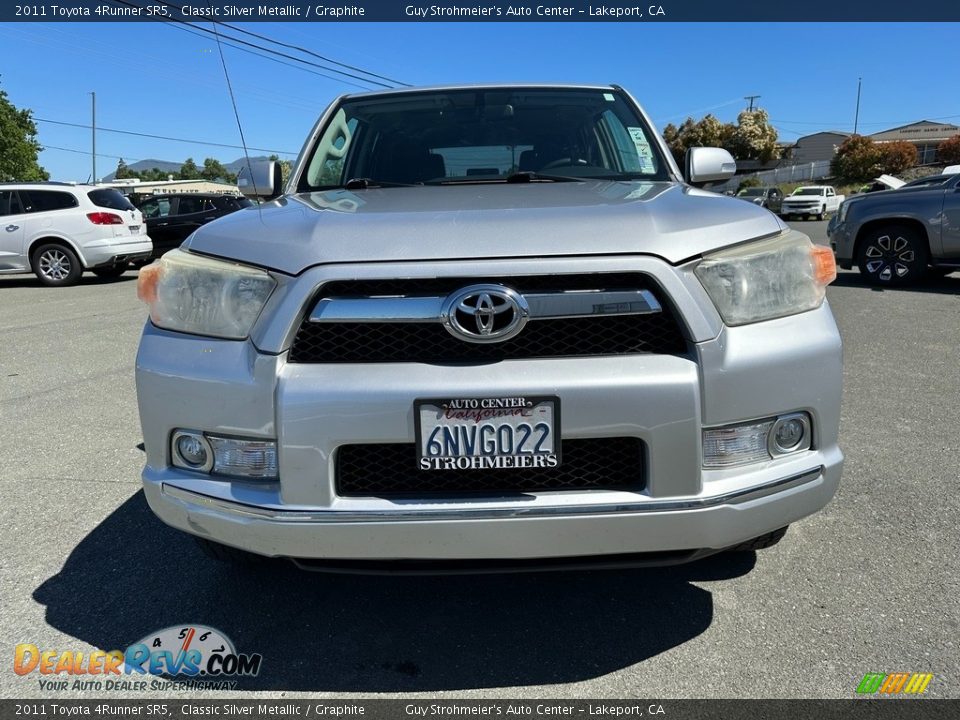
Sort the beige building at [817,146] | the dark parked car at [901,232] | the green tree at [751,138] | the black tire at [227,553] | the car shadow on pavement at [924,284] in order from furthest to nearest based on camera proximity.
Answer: the beige building at [817,146] < the green tree at [751,138] < the car shadow on pavement at [924,284] < the dark parked car at [901,232] < the black tire at [227,553]

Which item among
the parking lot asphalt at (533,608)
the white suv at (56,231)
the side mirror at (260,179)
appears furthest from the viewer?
the white suv at (56,231)

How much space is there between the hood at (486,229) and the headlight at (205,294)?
0.05 meters

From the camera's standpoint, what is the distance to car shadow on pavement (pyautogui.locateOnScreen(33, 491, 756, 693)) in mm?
2158

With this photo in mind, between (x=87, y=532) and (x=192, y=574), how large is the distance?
0.65m

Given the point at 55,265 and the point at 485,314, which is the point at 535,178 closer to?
the point at 485,314

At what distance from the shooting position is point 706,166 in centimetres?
331

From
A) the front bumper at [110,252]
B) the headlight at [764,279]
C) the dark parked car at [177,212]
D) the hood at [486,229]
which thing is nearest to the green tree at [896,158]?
the dark parked car at [177,212]

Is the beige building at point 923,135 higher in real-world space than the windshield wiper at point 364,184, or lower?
higher

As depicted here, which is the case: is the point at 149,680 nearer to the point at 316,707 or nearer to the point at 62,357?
the point at 316,707

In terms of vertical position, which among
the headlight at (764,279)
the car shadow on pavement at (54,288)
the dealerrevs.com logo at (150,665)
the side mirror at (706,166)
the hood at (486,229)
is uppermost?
the side mirror at (706,166)

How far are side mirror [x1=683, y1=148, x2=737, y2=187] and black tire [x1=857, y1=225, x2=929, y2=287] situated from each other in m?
7.91

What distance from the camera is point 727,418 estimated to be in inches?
75.5

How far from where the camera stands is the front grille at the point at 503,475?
1.93 m

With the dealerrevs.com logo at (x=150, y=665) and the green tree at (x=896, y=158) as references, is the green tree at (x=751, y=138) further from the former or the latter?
the dealerrevs.com logo at (x=150, y=665)
